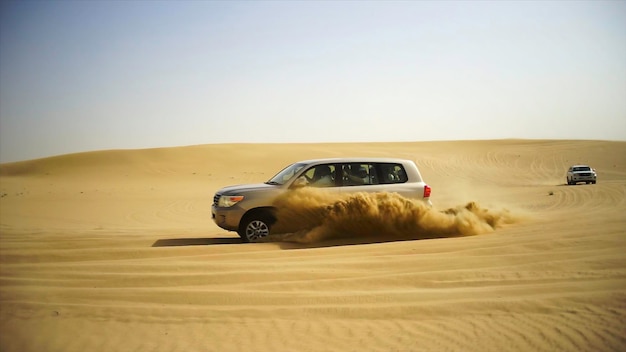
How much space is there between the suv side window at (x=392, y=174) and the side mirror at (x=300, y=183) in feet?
4.90

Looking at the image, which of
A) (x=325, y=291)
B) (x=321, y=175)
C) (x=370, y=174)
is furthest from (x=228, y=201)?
(x=325, y=291)

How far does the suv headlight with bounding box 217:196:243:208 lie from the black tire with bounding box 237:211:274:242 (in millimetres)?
330

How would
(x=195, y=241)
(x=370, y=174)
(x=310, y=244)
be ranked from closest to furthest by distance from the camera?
(x=310, y=244)
(x=370, y=174)
(x=195, y=241)

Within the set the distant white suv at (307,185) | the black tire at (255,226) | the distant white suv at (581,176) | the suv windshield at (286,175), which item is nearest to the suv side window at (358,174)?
the distant white suv at (307,185)

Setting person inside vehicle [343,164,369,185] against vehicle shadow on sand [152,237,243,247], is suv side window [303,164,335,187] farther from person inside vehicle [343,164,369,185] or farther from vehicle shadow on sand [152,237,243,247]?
vehicle shadow on sand [152,237,243,247]

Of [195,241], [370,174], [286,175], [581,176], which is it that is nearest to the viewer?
[370,174]

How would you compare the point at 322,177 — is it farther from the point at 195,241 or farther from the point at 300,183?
the point at 195,241

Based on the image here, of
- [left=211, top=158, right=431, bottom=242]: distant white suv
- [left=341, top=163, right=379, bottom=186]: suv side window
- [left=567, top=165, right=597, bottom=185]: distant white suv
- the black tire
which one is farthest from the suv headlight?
[left=567, top=165, right=597, bottom=185]: distant white suv

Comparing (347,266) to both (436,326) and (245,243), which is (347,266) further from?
(245,243)

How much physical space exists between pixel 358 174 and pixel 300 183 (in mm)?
1144

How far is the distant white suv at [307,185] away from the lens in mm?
9883

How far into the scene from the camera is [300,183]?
10.1 m

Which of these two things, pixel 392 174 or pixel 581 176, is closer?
pixel 392 174

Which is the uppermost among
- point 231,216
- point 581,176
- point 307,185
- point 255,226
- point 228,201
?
point 307,185
